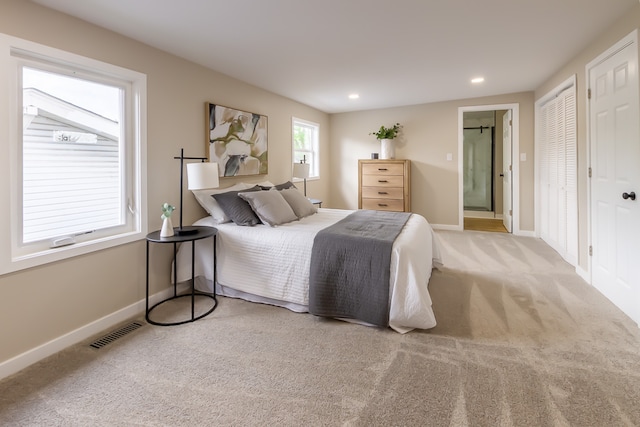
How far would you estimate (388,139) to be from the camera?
5.91 m

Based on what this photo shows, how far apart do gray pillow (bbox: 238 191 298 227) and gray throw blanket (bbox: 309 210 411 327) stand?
67 centimetres

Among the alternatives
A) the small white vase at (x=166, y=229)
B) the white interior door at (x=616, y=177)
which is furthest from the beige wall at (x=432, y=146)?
the small white vase at (x=166, y=229)

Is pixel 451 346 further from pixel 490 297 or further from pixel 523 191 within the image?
pixel 523 191

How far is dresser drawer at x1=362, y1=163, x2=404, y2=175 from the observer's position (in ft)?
18.6

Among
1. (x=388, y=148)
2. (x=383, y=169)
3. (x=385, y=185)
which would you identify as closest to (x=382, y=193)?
(x=385, y=185)

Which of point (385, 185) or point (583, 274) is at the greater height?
point (385, 185)

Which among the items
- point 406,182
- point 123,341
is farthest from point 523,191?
point 123,341

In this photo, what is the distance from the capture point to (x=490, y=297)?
2.89m

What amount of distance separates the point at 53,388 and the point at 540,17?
4.04 metres

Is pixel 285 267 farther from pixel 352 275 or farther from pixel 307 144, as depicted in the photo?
pixel 307 144

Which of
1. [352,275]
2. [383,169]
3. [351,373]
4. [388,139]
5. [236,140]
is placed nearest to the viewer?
[351,373]

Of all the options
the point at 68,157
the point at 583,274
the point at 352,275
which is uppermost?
the point at 68,157

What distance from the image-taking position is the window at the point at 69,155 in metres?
2.00

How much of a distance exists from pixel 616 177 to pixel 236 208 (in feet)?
10.7
